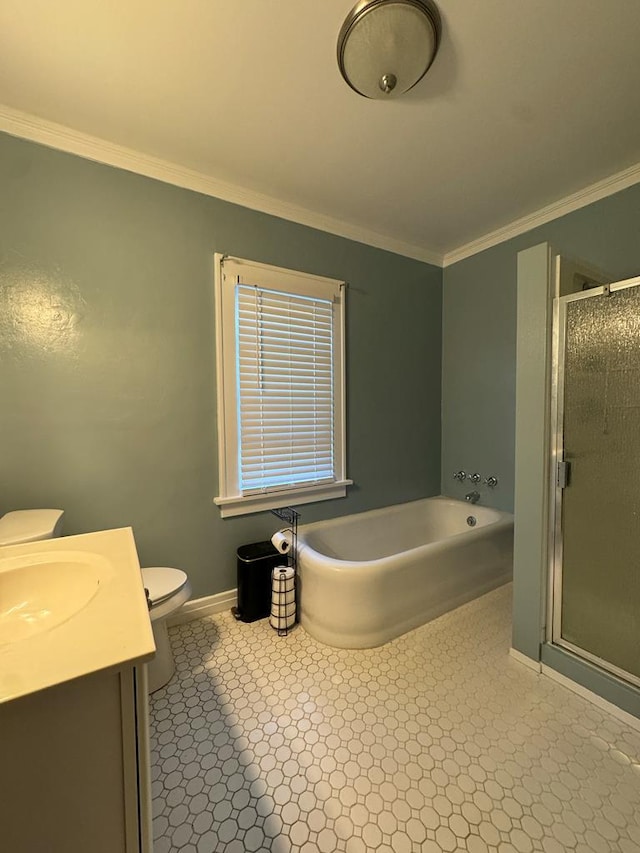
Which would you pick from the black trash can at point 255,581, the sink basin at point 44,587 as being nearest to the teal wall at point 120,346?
the black trash can at point 255,581

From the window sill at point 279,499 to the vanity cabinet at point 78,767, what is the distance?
1.48 meters

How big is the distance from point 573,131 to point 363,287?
53.1 inches

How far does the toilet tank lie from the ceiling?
5.73ft

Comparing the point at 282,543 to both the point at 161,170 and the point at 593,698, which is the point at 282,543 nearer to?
the point at 593,698

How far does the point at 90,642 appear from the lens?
611 mm

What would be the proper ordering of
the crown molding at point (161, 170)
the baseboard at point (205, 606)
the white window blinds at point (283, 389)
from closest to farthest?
1. the crown molding at point (161, 170)
2. the baseboard at point (205, 606)
3. the white window blinds at point (283, 389)

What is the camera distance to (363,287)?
2.61 m

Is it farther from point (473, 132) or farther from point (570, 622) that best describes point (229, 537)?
point (473, 132)

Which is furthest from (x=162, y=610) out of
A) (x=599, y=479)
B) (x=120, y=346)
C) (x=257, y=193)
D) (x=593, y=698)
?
(x=257, y=193)

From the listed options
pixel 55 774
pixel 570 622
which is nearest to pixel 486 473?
pixel 570 622

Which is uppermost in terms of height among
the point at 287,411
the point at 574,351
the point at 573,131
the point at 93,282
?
the point at 573,131

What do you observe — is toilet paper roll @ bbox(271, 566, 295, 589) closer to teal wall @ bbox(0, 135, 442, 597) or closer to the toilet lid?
teal wall @ bbox(0, 135, 442, 597)

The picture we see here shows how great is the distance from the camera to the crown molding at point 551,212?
1.97 metres

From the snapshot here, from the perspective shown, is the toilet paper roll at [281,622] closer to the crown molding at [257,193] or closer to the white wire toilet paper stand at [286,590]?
the white wire toilet paper stand at [286,590]
